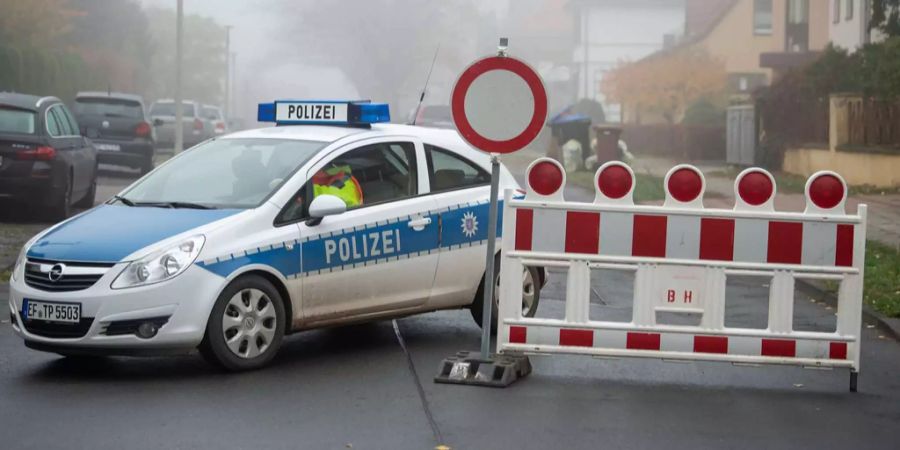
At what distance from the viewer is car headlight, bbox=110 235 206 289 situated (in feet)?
28.2

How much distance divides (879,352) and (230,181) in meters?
4.51

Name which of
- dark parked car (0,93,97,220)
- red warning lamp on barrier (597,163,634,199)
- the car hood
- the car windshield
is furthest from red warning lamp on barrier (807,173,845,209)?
dark parked car (0,93,97,220)

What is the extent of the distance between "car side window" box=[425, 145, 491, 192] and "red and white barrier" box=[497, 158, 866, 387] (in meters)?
1.76

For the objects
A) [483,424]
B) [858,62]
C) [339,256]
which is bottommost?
[483,424]

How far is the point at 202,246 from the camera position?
8.83 metres

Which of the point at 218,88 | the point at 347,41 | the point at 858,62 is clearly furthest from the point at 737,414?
the point at 218,88

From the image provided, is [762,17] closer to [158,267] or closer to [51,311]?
[158,267]

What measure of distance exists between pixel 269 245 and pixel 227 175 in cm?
92

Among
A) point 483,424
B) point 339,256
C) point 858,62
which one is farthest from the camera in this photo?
point 858,62

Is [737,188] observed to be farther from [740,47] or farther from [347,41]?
[347,41]

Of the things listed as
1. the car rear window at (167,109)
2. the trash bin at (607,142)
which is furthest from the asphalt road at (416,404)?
the car rear window at (167,109)

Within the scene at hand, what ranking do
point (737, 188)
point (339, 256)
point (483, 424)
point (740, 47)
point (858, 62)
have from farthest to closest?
point (740, 47) < point (858, 62) < point (339, 256) < point (737, 188) < point (483, 424)

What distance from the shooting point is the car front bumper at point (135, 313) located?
8.56 m

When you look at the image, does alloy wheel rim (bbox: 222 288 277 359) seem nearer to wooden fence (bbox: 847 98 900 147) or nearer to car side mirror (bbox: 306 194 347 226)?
car side mirror (bbox: 306 194 347 226)
